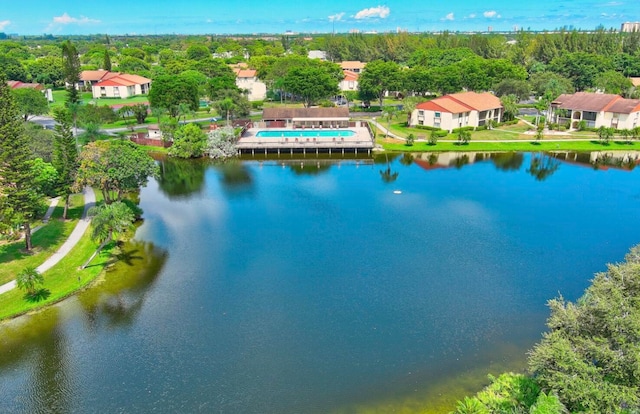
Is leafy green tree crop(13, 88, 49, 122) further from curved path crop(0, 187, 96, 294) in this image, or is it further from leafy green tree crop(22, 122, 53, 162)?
curved path crop(0, 187, 96, 294)

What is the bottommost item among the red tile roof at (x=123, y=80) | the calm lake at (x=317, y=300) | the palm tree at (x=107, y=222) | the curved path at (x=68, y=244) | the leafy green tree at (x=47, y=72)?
the calm lake at (x=317, y=300)

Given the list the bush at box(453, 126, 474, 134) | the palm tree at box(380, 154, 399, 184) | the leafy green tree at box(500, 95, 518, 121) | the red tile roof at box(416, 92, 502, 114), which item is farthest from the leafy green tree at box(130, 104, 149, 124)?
the leafy green tree at box(500, 95, 518, 121)

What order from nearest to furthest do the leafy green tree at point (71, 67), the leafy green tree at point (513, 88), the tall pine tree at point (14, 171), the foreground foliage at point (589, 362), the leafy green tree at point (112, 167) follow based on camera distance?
the foreground foliage at point (589, 362) < the tall pine tree at point (14, 171) < the leafy green tree at point (112, 167) < the leafy green tree at point (71, 67) < the leafy green tree at point (513, 88)

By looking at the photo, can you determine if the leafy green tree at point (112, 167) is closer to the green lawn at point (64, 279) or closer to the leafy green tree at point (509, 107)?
the green lawn at point (64, 279)

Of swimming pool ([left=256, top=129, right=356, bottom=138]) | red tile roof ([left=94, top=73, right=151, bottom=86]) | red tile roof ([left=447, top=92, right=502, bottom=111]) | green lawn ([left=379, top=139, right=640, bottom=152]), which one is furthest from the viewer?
red tile roof ([left=94, top=73, right=151, bottom=86])

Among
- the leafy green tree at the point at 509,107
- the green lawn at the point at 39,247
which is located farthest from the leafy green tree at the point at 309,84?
the green lawn at the point at 39,247

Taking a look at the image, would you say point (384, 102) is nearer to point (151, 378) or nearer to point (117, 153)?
point (117, 153)

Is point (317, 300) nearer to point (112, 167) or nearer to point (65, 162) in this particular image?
point (112, 167)
